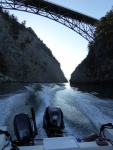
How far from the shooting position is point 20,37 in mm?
52938

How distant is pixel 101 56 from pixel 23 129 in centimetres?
2903

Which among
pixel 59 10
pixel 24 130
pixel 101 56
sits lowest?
pixel 24 130

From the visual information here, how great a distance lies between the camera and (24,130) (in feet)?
16.8

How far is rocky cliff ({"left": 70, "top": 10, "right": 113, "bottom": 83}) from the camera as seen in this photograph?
31.2 m

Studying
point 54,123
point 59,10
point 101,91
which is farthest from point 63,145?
point 59,10

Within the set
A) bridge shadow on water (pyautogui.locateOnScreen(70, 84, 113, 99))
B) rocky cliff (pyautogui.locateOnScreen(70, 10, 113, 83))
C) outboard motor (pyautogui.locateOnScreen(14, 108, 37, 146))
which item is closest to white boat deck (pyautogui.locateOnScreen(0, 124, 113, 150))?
outboard motor (pyautogui.locateOnScreen(14, 108, 37, 146))

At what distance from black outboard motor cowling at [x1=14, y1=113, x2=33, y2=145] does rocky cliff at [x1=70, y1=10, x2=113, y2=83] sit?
2572 centimetres

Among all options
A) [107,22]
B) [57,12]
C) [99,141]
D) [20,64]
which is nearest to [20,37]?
[20,64]

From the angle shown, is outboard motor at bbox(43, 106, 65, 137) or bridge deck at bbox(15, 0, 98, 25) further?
bridge deck at bbox(15, 0, 98, 25)

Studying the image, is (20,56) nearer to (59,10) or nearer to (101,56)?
(59,10)

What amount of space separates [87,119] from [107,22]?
25.8 meters

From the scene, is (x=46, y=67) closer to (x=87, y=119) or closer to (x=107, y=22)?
(x=107, y=22)

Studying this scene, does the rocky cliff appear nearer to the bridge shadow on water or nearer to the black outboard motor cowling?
the bridge shadow on water

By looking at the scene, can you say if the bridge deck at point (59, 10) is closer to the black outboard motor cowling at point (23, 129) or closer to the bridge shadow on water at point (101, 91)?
the bridge shadow on water at point (101, 91)
